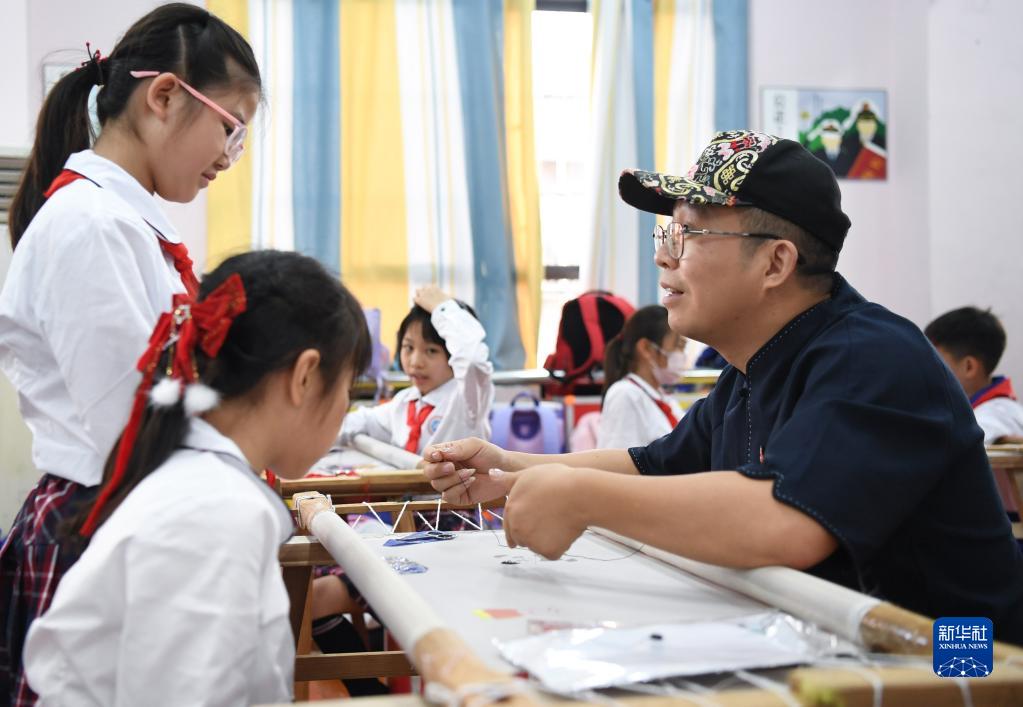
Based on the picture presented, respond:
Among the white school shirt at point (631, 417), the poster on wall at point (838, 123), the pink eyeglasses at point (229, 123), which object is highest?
the poster on wall at point (838, 123)

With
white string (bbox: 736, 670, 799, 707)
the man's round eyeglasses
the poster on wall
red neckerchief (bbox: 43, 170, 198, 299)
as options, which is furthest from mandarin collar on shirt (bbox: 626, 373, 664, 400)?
white string (bbox: 736, 670, 799, 707)

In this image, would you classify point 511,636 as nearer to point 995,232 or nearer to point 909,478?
point 909,478

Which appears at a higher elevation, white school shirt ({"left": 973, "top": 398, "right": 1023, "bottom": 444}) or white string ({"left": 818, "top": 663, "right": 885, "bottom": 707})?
white string ({"left": 818, "top": 663, "right": 885, "bottom": 707})

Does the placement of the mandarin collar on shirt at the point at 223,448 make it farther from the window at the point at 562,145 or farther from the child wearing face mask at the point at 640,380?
the window at the point at 562,145

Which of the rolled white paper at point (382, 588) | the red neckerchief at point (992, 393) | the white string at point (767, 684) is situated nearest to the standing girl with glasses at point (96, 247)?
the rolled white paper at point (382, 588)

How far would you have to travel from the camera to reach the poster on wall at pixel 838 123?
5234 millimetres

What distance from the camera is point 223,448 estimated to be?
3.46ft

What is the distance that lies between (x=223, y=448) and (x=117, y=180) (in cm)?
53

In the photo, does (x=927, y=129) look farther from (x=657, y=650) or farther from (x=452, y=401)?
(x=657, y=650)

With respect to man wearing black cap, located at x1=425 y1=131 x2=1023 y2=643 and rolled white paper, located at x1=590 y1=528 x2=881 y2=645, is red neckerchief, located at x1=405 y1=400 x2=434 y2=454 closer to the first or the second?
man wearing black cap, located at x1=425 y1=131 x2=1023 y2=643

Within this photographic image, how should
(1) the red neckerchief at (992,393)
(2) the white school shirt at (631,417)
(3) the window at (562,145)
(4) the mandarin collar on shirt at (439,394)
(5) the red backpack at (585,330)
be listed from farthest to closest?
(3) the window at (562,145), (5) the red backpack at (585,330), (2) the white school shirt at (631,417), (1) the red neckerchief at (992,393), (4) the mandarin collar on shirt at (439,394)

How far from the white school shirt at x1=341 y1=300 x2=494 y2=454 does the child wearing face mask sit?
537 mm

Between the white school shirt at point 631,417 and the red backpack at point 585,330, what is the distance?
78 centimetres

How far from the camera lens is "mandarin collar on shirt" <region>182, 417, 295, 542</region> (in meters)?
1.05
